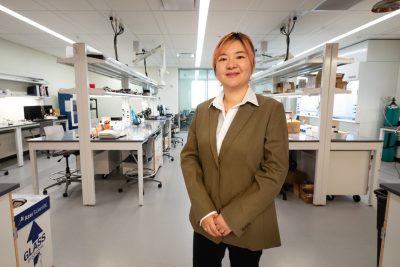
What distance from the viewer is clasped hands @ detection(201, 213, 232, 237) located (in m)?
0.97

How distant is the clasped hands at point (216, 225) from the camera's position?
0.97 metres

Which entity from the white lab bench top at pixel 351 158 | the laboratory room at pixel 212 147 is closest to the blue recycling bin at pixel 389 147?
the laboratory room at pixel 212 147

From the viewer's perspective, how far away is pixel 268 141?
968 mm

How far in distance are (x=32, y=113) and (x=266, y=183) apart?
660cm

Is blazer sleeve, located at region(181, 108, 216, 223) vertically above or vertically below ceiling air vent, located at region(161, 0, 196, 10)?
below

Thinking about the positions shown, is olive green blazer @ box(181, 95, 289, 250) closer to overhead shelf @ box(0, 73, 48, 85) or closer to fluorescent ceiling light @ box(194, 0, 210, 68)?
fluorescent ceiling light @ box(194, 0, 210, 68)

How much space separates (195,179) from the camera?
3.51 ft

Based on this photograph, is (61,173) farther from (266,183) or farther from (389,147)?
(389,147)

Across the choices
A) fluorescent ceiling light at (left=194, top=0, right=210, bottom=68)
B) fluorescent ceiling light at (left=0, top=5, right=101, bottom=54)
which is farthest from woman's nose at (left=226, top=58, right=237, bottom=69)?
fluorescent ceiling light at (left=194, top=0, right=210, bottom=68)

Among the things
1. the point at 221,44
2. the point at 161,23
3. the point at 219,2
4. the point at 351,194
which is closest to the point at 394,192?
the point at 221,44

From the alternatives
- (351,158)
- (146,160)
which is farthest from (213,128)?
(146,160)

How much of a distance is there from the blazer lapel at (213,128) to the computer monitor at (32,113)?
20.3 feet

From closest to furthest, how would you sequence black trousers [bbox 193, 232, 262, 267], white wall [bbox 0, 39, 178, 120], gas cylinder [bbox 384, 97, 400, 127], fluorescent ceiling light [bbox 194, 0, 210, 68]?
1. black trousers [bbox 193, 232, 262, 267]
2. fluorescent ceiling light [bbox 194, 0, 210, 68]
3. gas cylinder [bbox 384, 97, 400, 127]
4. white wall [bbox 0, 39, 178, 120]

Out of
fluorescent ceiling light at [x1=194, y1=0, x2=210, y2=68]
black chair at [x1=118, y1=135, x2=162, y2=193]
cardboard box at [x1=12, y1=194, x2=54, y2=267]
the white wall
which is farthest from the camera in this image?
the white wall
